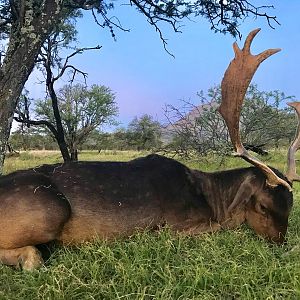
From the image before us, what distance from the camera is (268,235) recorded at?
15.7ft

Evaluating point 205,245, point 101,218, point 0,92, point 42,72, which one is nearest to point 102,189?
point 101,218

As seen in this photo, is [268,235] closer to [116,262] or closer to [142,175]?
[142,175]

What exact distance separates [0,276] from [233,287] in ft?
6.25

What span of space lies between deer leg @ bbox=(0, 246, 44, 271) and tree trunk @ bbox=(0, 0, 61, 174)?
79.1 inches

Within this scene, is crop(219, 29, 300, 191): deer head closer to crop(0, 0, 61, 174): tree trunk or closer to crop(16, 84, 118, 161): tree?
crop(0, 0, 61, 174): tree trunk

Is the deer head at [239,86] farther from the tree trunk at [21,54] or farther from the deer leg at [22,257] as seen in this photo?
the tree trunk at [21,54]

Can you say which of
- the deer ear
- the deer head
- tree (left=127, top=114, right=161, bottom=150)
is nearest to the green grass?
the deer ear

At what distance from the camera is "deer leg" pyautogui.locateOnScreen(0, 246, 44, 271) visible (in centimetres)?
408

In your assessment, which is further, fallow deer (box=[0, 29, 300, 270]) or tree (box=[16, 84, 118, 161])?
tree (box=[16, 84, 118, 161])

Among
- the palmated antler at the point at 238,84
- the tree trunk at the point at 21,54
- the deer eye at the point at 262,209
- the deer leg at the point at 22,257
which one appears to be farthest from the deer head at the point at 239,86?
the tree trunk at the point at 21,54

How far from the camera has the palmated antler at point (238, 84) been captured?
14.8ft

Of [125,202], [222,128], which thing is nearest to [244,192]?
[125,202]

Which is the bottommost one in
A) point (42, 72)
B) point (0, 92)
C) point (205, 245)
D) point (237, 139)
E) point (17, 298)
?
point (17, 298)

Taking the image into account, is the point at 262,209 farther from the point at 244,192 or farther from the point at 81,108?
the point at 81,108
